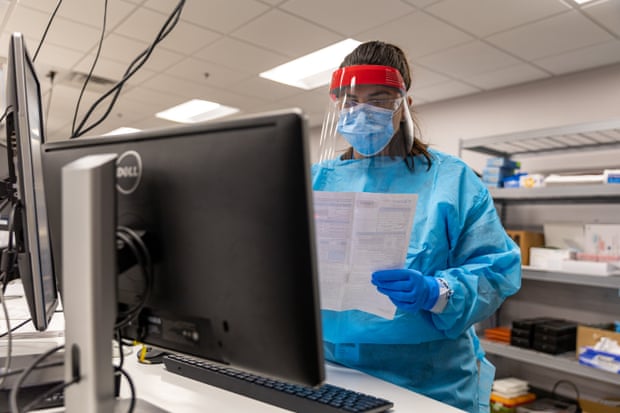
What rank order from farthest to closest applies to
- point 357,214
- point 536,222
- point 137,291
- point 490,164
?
point 536,222 → point 490,164 → point 357,214 → point 137,291

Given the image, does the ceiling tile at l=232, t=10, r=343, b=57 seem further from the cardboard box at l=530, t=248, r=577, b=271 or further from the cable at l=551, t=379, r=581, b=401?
the cable at l=551, t=379, r=581, b=401

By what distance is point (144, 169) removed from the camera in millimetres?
595

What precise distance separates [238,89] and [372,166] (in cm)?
331

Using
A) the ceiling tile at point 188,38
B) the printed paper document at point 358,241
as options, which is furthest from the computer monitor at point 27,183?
the ceiling tile at point 188,38

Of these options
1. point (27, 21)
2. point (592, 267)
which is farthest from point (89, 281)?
point (27, 21)

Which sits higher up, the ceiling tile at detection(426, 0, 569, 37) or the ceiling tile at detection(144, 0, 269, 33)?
the ceiling tile at detection(144, 0, 269, 33)

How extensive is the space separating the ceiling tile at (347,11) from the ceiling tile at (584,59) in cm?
132

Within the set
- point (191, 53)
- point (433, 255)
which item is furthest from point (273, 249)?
point (191, 53)

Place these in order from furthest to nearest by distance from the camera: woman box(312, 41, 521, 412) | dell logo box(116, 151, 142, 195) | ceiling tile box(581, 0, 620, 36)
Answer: ceiling tile box(581, 0, 620, 36) → woman box(312, 41, 521, 412) → dell logo box(116, 151, 142, 195)

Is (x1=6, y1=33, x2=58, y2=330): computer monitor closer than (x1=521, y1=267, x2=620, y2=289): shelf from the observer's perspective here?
Yes

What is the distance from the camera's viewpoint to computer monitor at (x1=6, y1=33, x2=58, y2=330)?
789mm

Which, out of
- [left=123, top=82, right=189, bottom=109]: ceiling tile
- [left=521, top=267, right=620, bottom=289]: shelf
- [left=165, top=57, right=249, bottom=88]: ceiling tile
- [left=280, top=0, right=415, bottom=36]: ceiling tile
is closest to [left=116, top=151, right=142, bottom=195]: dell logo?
[left=280, top=0, right=415, bottom=36]: ceiling tile

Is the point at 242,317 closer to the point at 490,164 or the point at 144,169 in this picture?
the point at 144,169

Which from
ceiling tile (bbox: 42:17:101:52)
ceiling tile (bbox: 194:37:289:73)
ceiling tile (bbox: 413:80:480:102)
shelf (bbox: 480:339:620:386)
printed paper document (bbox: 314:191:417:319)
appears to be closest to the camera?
printed paper document (bbox: 314:191:417:319)
